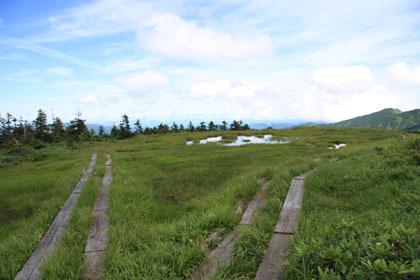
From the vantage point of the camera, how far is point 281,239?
3713mm

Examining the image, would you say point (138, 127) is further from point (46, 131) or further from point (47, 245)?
point (47, 245)

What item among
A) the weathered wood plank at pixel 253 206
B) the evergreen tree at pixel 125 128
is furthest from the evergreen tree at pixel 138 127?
the weathered wood plank at pixel 253 206

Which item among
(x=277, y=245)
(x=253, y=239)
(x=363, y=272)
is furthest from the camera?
(x=253, y=239)

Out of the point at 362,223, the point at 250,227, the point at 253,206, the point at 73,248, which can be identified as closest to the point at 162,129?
the point at 253,206

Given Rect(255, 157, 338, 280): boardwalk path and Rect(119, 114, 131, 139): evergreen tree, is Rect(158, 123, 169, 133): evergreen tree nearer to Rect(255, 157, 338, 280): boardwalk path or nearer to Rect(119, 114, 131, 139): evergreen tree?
Rect(119, 114, 131, 139): evergreen tree

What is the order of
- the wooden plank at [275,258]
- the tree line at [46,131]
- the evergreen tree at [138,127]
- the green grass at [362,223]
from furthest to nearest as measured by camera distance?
1. the evergreen tree at [138,127]
2. the tree line at [46,131]
3. the wooden plank at [275,258]
4. the green grass at [362,223]

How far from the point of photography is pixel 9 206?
24.8 feet

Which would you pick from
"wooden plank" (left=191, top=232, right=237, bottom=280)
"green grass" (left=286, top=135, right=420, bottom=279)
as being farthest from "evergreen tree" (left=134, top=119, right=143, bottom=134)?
"wooden plank" (left=191, top=232, right=237, bottom=280)

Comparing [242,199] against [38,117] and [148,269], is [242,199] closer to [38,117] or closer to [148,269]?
[148,269]

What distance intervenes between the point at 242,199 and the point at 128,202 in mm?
3840

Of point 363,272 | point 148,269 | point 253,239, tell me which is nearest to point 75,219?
point 148,269

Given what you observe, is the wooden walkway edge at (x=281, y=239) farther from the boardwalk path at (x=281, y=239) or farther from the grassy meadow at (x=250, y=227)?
the grassy meadow at (x=250, y=227)

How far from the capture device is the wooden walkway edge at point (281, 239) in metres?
2.99

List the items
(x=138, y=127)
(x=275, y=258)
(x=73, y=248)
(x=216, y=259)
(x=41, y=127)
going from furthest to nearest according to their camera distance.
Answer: (x=138, y=127)
(x=41, y=127)
(x=73, y=248)
(x=216, y=259)
(x=275, y=258)
